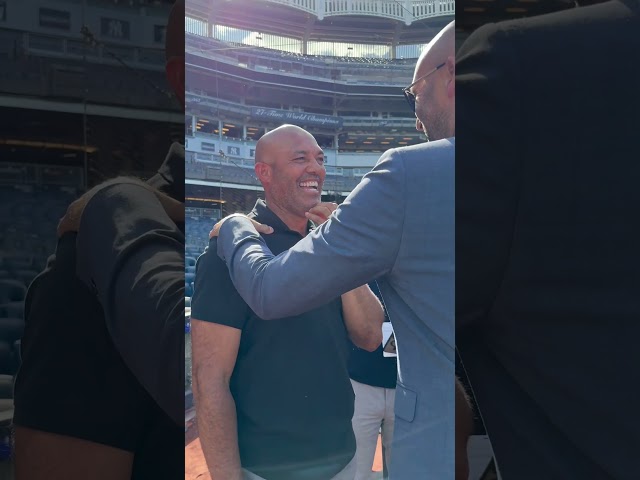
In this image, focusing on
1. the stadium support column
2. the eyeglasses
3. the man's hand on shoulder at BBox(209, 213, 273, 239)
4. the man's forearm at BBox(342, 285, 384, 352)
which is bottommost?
the man's forearm at BBox(342, 285, 384, 352)

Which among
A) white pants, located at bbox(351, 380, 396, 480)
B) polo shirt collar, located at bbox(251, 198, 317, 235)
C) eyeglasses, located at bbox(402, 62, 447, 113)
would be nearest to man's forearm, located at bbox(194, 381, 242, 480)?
white pants, located at bbox(351, 380, 396, 480)

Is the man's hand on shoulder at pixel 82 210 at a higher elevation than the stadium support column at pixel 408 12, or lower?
lower

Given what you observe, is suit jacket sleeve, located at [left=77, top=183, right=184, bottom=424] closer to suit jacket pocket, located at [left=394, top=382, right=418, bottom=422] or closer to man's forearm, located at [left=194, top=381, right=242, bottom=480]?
man's forearm, located at [left=194, top=381, right=242, bottom=480]

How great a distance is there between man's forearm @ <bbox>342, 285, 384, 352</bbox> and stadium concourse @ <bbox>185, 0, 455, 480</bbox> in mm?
384

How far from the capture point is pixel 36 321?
2.59 metres

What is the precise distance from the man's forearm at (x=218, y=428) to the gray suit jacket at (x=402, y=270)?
1.16ft

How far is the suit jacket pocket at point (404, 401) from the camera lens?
2656 millimetres

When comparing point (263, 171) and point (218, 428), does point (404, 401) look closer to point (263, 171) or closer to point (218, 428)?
point (218, 428)
